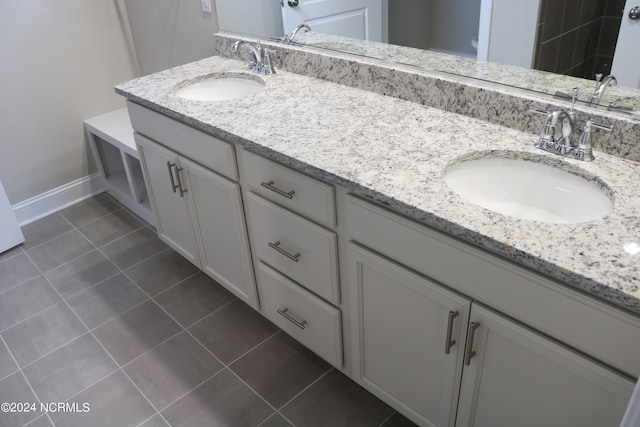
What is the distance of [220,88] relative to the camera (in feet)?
7.24

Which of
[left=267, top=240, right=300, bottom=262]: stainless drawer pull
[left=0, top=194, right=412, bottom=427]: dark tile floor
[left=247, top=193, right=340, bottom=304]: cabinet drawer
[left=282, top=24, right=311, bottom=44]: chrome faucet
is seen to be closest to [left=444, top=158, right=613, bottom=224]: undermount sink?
[left=247, top=193, right=340, bottom=304]: cabinet drawer

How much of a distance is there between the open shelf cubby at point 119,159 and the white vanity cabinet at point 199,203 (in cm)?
49

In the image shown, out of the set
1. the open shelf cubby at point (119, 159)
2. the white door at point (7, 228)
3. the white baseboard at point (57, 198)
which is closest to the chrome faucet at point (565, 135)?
the open shelf cubby at point (119, 159)

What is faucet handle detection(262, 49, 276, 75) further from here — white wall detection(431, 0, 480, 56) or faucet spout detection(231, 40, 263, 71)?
white wall detection(431, 0, 480, 56)

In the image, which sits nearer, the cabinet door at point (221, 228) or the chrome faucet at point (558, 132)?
the chrome faucet at point (558, 132)

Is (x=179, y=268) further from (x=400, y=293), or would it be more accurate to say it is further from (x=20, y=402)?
(x=400, y=293)

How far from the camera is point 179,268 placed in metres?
2.51

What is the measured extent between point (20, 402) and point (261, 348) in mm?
842

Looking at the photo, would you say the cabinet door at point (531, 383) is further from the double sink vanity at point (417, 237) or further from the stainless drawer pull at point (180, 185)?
the stainless drawer pull at point (180, 185)

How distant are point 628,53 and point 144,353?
5.96ft

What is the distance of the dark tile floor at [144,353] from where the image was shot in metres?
1.80

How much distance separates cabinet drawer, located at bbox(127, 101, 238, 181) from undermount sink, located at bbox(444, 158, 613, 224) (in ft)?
2.38

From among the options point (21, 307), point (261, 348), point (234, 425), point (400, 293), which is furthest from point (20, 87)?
point (400, 293)

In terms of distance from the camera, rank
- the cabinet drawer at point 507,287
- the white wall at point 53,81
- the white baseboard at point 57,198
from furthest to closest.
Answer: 1. the white baseboard at point 57,198
2. the white wall at point 53,81
3. the cabinet drawer at point 507,287
